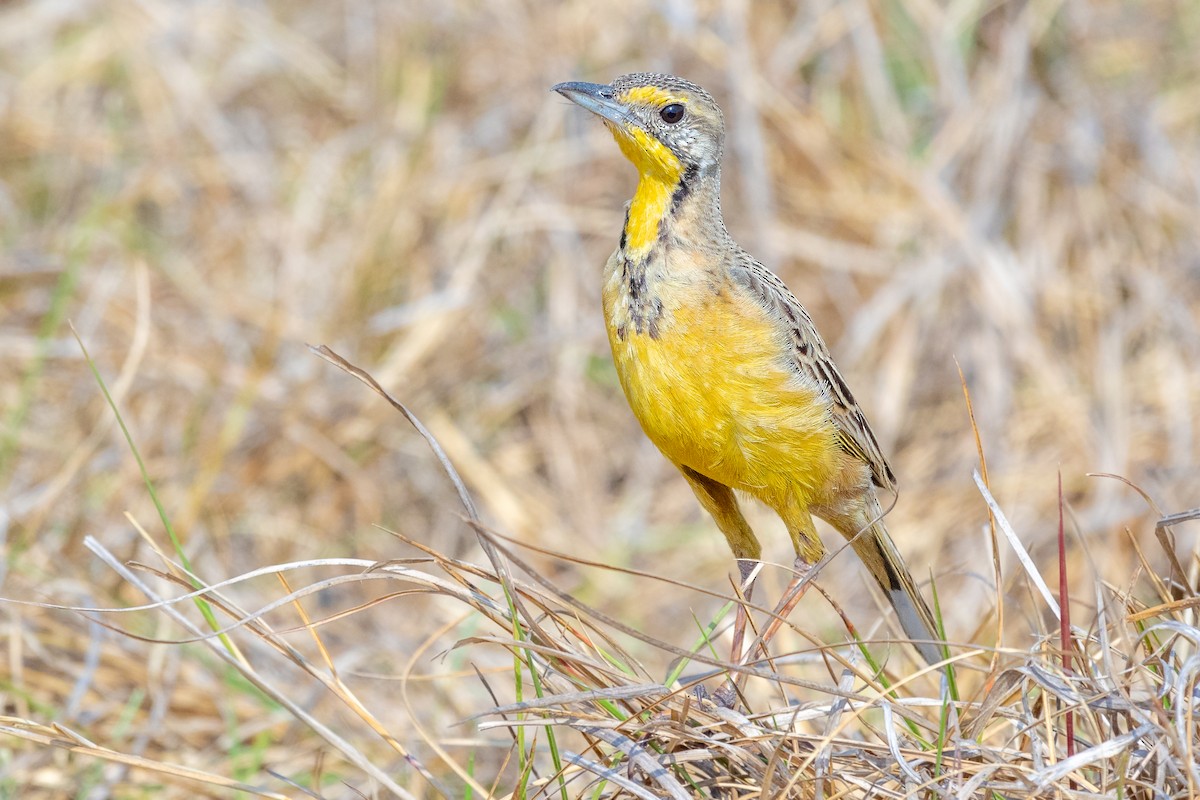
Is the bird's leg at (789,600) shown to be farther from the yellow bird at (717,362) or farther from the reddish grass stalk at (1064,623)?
the reddish grass stalk at (1064,623)

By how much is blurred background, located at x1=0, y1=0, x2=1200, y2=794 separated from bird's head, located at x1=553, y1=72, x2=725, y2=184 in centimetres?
275

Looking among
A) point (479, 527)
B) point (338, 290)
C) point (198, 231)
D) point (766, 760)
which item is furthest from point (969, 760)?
point (198, 231)

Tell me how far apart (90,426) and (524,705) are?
14.2 ft

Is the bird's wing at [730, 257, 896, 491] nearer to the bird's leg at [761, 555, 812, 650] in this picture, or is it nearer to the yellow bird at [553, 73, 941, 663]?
A: the yellow bird at [553, 73, 941, 663]

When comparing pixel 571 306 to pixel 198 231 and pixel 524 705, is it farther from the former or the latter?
pixel 524 705

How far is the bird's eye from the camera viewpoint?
3.99 meters

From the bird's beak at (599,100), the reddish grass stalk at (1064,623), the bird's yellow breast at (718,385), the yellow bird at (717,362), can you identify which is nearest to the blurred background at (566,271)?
the yellow bird at (717,362)

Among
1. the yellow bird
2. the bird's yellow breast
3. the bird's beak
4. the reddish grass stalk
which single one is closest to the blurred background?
the yellow bird

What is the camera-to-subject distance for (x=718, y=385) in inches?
142

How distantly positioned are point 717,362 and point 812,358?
416 mm

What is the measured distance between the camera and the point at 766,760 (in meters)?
2.93

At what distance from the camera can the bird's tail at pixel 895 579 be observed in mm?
4086

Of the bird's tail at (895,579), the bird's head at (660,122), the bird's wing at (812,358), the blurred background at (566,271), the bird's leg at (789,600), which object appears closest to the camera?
the bird's leg at (789,600)

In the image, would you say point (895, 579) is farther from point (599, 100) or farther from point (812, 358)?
point (599, 100)
